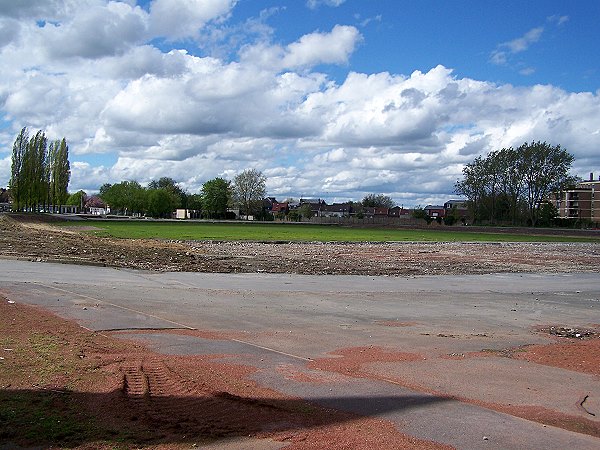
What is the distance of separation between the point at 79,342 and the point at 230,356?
262 centimetres

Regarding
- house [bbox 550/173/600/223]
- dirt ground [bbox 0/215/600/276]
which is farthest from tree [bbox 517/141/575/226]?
dirt ground [bbox 0/215/600/276]

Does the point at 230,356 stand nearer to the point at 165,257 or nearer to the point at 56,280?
the point at 56,280

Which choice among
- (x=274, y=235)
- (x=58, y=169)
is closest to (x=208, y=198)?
(x=58, y=169)

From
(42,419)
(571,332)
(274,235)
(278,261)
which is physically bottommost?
(571,332)

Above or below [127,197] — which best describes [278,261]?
below

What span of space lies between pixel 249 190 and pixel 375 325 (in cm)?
14865

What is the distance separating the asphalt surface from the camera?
7742mm

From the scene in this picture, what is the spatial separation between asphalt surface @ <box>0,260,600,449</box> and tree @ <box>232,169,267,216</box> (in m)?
135

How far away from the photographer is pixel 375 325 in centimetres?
1486

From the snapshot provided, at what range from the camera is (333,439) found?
6473 mm

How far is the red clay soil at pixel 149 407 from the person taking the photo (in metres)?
6.32

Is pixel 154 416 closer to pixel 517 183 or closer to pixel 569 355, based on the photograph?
pixel 569 355

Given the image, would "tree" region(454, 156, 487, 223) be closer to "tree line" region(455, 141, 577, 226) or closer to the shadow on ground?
Answer: "tree line" region(455, 141, 577, 226)

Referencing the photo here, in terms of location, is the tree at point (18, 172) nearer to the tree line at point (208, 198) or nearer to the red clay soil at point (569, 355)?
the tree line at point (208, 198)
